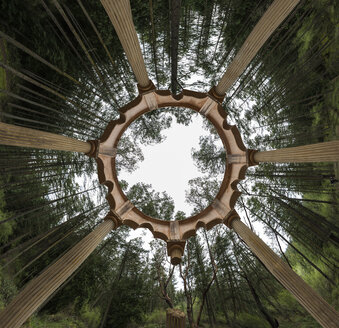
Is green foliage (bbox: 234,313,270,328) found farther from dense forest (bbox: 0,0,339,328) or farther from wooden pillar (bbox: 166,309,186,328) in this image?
wooden pillar (bbox: 166,309,186,328)

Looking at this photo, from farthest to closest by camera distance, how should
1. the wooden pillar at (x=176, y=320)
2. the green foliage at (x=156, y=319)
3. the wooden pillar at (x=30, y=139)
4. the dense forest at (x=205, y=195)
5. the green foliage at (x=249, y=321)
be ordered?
the green foliage at (x=156, y=319) < the dense forest at (x=205, y=195) < the green foliage at (x=249, y=321) < the wooden pillar at (x=30, y=139) < the wooden pillar at (x=176, y=320)

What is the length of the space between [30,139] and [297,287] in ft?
30.0

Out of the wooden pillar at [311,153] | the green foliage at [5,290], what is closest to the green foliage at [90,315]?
the green foliage at [5,290]

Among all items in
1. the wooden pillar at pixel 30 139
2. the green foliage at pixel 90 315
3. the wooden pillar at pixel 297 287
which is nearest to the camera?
the wooden pillar at pixel 297 287

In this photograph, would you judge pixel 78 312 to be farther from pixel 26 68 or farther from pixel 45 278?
pixel 26 68

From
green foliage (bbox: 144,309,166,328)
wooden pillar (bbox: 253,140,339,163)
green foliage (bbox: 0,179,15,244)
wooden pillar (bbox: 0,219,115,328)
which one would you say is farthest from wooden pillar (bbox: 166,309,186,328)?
green foliage (bbox: 0,179,15,244)

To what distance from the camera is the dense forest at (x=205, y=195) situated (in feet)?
34.3

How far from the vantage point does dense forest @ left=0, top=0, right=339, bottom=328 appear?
1047cm

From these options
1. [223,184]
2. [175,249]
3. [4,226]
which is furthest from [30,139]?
[223,184]

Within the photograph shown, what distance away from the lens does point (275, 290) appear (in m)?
12.3

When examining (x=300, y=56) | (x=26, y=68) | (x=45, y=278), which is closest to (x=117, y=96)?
(x=26, y=68)

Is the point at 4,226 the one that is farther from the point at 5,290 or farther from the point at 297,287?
the point at 297,287

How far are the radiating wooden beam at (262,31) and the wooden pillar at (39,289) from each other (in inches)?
355

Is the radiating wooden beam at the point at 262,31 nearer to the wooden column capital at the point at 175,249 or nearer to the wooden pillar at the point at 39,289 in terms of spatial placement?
the wooden column capital at the point at 175,249
